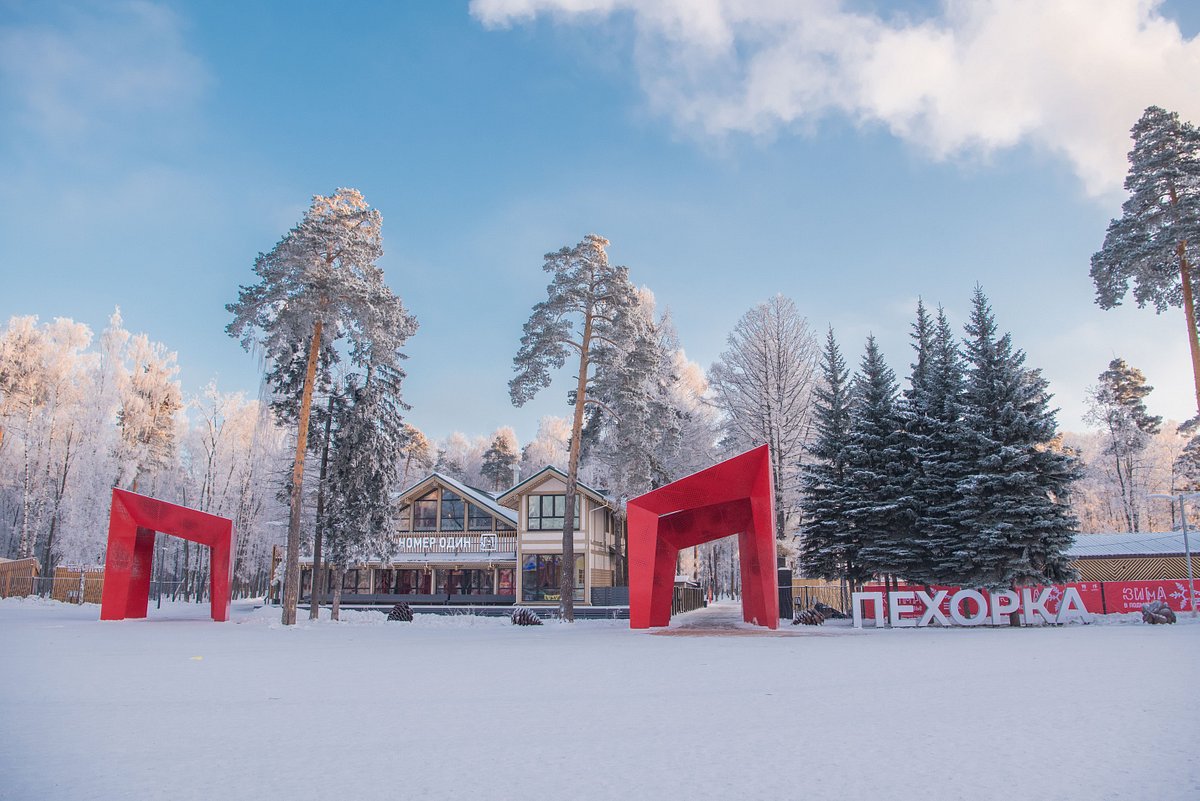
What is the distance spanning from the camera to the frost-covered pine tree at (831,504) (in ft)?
81.6

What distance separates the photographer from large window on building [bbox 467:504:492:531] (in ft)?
128

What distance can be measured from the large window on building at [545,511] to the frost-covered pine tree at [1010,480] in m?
18.8

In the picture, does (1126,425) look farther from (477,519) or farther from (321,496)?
(321,496)

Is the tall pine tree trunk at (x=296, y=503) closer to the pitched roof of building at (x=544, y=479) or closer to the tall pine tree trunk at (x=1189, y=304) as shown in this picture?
the pitched roof of building at (x=544, y=479)

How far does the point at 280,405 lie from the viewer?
25.6 m

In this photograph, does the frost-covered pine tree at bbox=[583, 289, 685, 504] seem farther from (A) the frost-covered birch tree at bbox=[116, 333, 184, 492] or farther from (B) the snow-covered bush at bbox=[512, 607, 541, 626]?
(A) the frost-covered birch tree at bbox=[116, 333, 184, 492]

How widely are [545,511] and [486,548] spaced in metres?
3.79

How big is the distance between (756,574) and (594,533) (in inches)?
629

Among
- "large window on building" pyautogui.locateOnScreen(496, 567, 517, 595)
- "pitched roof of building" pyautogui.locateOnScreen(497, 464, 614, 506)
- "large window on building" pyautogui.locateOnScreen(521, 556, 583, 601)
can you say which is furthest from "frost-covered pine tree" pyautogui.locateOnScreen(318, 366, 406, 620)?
"large window on building" pyautogui.locateOnScreen(496, 567, 517, 595)

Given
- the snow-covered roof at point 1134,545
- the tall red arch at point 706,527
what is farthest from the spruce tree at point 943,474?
the snow-covered roof at point 1134,545

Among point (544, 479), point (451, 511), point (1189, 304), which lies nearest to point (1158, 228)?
point (1189, 304)

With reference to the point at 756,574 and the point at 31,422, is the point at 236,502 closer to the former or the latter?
the point at 31,422

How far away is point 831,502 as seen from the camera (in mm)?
24828

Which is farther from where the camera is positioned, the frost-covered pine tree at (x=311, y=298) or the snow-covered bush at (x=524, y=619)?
the snow-covered bush at (x=524, y=619)
